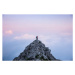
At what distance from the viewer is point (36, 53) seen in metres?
8.26

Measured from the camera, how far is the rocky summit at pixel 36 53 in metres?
8.18

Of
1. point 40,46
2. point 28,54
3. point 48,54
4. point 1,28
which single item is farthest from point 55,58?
point 1,28

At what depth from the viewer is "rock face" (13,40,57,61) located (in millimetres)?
8170

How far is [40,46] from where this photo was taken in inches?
364

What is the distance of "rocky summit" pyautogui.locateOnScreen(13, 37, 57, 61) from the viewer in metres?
8.18

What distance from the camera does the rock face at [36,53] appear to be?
817cm

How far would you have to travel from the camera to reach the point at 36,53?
8.26 m
